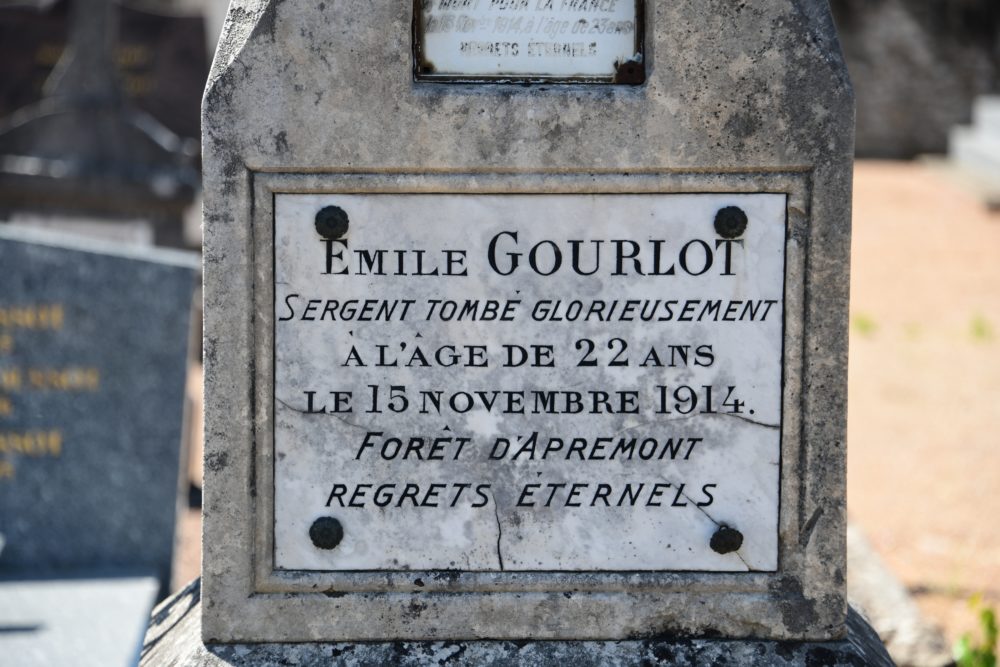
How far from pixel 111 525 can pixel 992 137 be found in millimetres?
15687

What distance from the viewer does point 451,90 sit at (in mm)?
1941

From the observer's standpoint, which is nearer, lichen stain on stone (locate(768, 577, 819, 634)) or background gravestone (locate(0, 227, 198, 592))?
lichen stain on stone (locate(768, 577, 819, 634))

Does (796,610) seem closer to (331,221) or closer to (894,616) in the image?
(331,221)

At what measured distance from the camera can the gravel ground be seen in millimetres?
4641

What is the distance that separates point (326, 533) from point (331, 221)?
55 cm

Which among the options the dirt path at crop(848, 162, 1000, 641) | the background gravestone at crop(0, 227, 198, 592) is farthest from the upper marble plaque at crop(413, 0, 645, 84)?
the dirt path at crop(848, 162, 1000, 641)

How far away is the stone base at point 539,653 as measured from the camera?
1.98 m

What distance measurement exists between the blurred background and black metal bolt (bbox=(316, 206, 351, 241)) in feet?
4.09

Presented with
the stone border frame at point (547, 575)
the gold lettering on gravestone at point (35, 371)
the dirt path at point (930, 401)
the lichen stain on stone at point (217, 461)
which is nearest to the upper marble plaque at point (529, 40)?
the stone border frame at point (547, 575)

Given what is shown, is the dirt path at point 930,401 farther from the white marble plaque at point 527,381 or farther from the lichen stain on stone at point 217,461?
the lichen stain on stone at point 217,461

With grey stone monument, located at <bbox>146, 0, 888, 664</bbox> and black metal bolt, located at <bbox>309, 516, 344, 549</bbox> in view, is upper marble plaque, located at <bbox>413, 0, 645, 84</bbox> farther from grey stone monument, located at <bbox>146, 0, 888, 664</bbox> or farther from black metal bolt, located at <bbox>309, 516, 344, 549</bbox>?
black metal bolt, located at <bbox>309, 516, 344, 549</bbox>

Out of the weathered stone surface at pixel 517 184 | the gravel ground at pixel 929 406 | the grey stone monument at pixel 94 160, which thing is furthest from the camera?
the grey stone monument at pixel 94 160

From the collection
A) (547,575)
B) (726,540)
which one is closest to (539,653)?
(547,575)

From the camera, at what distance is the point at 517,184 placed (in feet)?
6.46
